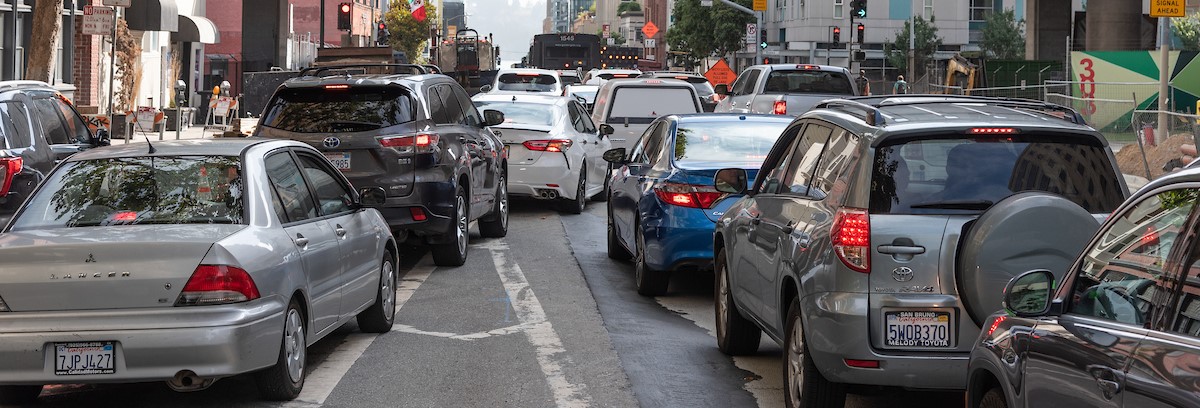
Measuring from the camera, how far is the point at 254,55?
Result: 55.6 m

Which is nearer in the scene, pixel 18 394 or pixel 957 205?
pixel 957 205

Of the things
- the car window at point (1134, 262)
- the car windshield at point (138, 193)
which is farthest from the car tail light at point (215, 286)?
the car window at point (1134, 262)

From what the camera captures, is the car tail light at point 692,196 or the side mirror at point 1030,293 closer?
the side mirror at point 1030,293

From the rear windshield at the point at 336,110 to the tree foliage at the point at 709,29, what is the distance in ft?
277

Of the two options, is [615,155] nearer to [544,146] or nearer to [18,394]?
[544,146]

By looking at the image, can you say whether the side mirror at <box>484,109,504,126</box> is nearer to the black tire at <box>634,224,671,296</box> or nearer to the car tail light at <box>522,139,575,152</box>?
the car tail light at <box>522,139,575,152</box>

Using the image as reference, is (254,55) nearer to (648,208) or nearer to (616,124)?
(616,124)

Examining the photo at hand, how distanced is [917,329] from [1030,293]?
1695 millimetres

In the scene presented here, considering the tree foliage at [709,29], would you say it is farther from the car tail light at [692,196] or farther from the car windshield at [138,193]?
the car windshield at [138,193]

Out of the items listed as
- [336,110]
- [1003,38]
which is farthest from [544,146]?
[1003,38]

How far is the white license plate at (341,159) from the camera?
41.4 ft

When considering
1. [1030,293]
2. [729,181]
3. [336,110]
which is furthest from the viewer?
[336,110]

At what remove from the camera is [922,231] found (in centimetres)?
637

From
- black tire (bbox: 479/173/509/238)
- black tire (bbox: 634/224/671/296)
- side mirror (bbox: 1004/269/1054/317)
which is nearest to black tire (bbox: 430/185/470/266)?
black tire (bbox: 479/173/509/238)
